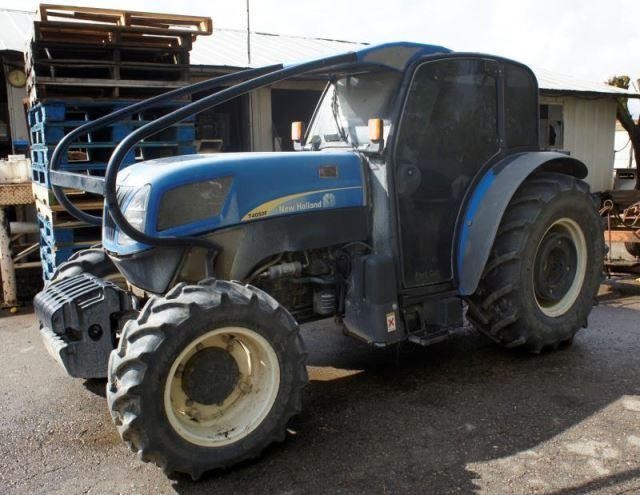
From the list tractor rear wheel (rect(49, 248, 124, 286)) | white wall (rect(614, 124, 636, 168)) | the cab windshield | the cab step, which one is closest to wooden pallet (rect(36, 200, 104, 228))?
tractor rear wheel (rect(49, 248, 124, 286))

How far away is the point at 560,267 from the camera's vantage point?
4.65m

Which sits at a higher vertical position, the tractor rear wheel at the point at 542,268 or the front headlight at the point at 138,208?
the front headlight at the point at 138,208

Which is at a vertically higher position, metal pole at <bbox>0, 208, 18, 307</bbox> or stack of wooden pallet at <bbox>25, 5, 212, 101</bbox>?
stack of wooden pallet at <bbox>25, 5, 212, 101</bbox>

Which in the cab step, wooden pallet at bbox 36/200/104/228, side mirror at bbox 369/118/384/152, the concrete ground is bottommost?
the concrete ground

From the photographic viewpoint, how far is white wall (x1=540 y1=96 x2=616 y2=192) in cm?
1405

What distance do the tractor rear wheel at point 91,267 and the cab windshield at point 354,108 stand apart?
1.68 m

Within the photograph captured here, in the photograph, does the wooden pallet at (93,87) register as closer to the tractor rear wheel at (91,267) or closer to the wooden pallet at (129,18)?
the wooden pallet at (129,18)

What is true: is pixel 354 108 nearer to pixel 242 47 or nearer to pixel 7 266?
pixel 7 266

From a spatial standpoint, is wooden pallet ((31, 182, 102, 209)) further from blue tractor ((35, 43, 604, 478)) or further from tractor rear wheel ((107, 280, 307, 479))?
tractor rear wheel ((107, 280, 307, 479))

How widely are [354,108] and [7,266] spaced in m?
4.46

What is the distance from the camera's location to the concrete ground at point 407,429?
2.98 m

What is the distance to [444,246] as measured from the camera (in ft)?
13.6

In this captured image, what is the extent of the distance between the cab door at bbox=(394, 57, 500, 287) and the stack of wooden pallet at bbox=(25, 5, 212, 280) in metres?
2.97

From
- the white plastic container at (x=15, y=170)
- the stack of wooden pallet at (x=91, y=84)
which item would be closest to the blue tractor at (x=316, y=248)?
the stack of wooden pallet at (x=91, y=84)
